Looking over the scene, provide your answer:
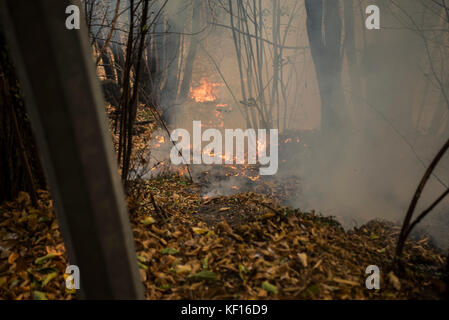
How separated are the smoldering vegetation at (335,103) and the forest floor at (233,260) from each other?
2547 mm

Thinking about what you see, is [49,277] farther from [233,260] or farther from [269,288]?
[269,288]

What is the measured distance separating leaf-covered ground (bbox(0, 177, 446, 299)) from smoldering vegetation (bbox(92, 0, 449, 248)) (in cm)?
253

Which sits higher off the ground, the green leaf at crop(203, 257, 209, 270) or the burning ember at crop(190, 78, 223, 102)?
the burning ember at crop(190, 78, 223, 102)

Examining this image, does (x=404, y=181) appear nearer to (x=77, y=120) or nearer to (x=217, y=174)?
(x=217, y=174)

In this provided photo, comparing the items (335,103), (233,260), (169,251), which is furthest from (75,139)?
(335,103)

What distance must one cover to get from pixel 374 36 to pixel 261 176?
982cm

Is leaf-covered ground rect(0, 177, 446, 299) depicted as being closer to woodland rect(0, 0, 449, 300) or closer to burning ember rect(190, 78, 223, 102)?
woodland rect(0, 0, 449, 300)

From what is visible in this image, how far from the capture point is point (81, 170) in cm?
120

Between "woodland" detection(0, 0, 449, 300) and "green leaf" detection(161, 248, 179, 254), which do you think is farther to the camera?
"green leaf" detection(161, 248, 179, 254)

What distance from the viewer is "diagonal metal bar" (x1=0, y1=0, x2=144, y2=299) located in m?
1.11

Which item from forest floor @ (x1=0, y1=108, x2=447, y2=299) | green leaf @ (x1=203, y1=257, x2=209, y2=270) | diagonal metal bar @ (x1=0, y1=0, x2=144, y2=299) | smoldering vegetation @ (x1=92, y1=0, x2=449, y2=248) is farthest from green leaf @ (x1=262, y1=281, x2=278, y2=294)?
smoldering vegetation @ (x1=92, y1=0, x2=449, y2=248)

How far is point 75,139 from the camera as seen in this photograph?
1.17 meters

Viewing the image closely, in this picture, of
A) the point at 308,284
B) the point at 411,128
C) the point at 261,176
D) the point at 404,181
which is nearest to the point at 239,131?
the point at 261,176

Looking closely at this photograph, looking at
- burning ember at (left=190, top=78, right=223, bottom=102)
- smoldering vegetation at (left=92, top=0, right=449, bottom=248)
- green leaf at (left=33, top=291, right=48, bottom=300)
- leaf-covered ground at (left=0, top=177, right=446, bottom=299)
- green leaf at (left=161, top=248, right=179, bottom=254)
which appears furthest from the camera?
burning ember at (left=190, top=78, right=223, bottom=102)
